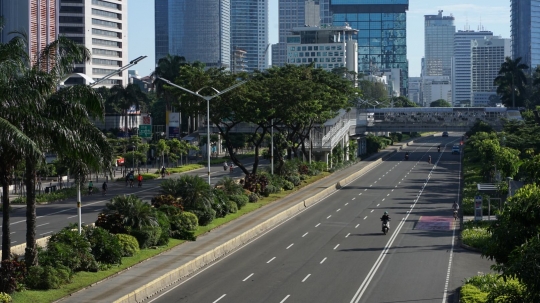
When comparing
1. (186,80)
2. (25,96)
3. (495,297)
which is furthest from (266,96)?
(495,297)

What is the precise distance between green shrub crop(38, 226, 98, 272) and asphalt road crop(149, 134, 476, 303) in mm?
3711

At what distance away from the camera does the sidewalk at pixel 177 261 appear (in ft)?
98.5

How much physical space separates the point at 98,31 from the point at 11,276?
13387 cm

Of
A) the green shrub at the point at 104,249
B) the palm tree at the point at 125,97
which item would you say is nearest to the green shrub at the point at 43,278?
the green shrub at the point at 104,249

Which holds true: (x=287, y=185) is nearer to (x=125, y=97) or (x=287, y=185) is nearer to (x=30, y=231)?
(x=30, y=231)

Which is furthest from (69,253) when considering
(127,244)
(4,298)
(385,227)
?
(385,227)

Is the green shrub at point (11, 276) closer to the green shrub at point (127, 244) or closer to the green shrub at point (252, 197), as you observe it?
the green shrub at point (127, 244)

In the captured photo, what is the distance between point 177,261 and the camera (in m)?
36.9

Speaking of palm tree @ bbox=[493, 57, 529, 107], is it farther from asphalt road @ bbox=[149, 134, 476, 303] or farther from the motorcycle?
the motorcycle

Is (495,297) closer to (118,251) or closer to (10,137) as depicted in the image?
(10,137)

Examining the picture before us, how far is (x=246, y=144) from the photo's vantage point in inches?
4980

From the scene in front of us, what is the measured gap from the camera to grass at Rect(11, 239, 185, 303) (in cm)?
2827

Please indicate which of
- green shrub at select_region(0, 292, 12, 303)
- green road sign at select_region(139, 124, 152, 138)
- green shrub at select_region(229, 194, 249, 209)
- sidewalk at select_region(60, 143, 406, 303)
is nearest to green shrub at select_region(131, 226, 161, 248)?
sidewalk at select_region(60, 143, 406, 303)

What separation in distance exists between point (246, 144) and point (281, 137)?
41512 millimetres
